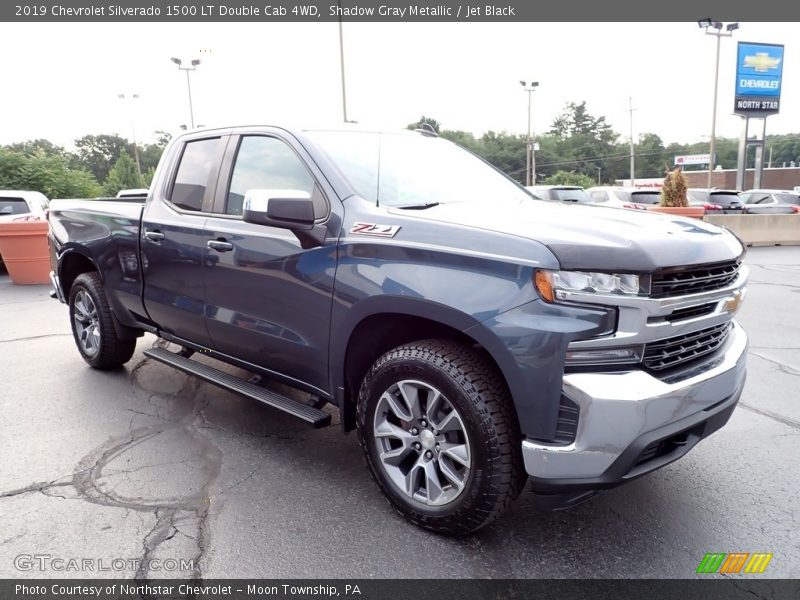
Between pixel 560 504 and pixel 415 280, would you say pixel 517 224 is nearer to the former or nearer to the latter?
pixel 415 280

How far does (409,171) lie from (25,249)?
973 cm

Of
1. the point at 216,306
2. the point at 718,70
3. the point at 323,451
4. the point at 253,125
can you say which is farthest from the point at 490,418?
the point at 718,70

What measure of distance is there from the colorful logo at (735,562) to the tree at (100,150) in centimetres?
10352

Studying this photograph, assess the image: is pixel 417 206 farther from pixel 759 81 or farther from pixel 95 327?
pixel 759 81

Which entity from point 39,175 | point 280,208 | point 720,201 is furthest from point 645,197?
point 39,175

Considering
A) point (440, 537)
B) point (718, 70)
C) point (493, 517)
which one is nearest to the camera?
point (493, 517)

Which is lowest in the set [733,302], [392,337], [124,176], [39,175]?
[392,337]

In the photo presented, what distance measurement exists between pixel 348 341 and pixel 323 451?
3.43 feet

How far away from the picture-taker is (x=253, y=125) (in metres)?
3.73

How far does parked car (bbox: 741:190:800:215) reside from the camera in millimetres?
20469

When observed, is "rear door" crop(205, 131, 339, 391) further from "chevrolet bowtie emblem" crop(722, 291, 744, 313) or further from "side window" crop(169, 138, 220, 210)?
"chevrolet bowtie emblem" crop(722, 291, 744, 313)

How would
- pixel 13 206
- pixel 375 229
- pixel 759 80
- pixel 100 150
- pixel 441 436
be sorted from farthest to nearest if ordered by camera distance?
pixel 100 150 < pixel 759 80 < pixel 13 206 < pixel 375 229 < pixel 441 436

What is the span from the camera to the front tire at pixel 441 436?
248 cm

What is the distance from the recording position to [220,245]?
3582 millimetres
